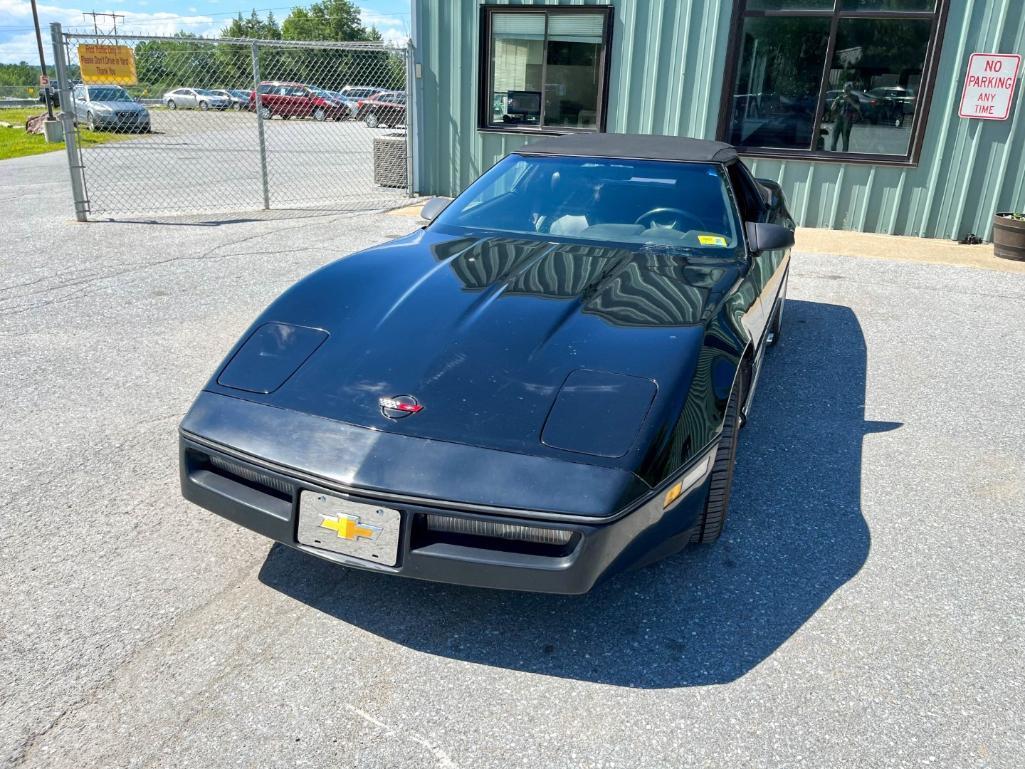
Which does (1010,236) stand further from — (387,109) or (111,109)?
(111,109)

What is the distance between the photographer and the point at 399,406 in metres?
2.29

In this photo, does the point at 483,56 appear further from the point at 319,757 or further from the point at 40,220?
the point at 319,757

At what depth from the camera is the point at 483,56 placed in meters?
10.1

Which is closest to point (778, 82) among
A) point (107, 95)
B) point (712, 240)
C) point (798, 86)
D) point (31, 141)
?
point (798, 86)

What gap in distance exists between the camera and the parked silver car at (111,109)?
446 inches

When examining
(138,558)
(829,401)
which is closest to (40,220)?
(138,558)

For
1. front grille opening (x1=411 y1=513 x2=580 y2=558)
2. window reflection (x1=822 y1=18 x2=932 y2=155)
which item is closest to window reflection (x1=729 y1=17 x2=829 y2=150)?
window reflection (x1=822 y1=18 x2=932 y2=155)

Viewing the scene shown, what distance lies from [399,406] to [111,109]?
1570 cm

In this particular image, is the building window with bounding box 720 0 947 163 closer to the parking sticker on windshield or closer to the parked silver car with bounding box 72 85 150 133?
the parking sticker on windshield

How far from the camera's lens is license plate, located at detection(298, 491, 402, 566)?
6.95 feet

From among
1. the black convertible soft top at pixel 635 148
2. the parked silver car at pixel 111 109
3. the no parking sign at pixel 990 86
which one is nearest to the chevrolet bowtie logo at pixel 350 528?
the black convertible soft top at pixel 635 148

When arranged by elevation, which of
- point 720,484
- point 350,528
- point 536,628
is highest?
point 350,528

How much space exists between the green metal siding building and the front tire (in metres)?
7.33

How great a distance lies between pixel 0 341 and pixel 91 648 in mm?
3421
